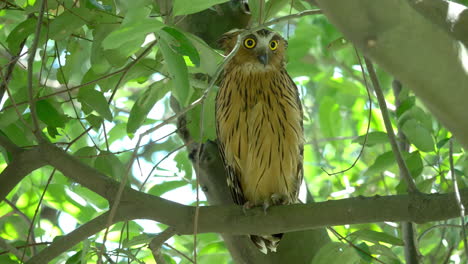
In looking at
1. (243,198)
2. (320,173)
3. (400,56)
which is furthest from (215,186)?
(400,56)

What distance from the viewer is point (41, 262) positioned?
2188 millimetres

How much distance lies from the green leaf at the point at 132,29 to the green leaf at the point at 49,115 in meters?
0.86

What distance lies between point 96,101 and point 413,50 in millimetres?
1521

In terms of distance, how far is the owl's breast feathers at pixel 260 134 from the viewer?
3.22 m

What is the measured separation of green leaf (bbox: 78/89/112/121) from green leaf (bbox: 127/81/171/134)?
0.08m

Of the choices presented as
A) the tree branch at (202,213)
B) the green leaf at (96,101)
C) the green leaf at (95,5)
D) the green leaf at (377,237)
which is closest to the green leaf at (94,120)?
the green leaf at (96,101)

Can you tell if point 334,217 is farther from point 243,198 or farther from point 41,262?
point 243,198

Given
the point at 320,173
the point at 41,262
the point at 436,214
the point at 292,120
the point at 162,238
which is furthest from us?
the point at 320,173

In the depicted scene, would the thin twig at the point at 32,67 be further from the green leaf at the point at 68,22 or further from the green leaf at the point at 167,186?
the green leaf at the point at 167,186

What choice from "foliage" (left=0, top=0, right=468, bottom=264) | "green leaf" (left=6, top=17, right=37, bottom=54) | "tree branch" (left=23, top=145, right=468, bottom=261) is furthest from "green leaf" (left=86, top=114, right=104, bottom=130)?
"green leaf" (left=6, top=17, right=37, bottom=54)

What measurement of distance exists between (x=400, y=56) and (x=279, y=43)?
8.38 ft

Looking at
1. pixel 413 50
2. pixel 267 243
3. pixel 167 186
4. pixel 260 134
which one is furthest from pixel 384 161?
pixel 413 50

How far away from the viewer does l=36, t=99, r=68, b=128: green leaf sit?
2312 mm

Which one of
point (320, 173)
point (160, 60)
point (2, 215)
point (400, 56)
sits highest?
point (320, 173)
